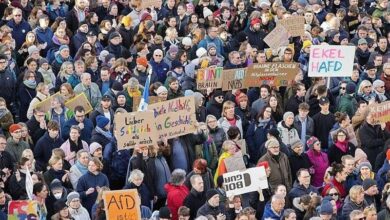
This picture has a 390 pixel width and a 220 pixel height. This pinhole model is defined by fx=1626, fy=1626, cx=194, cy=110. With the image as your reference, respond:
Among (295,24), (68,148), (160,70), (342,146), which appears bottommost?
(342,146)

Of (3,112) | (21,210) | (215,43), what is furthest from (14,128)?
(215,43)

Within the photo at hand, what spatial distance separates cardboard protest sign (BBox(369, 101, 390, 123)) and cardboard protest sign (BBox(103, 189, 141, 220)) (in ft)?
15.0

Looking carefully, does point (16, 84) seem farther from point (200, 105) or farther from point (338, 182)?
point (338, 182)

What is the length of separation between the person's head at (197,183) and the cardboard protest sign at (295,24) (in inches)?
261

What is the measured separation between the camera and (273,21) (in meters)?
26.4

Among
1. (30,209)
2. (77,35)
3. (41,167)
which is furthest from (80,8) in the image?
(30,209)

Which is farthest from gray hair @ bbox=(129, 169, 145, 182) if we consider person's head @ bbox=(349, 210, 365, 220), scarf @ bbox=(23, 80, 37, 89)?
scarf @ bbox=(23, 80, 37, 89)

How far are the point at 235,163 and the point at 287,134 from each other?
4.60ft

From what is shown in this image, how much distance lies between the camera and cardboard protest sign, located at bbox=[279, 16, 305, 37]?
82.1ft

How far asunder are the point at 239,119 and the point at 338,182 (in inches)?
79.6

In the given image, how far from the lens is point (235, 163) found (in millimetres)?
19656

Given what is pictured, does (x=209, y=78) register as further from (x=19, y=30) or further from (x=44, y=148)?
(x=19, y=30)

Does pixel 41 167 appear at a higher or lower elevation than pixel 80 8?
lower

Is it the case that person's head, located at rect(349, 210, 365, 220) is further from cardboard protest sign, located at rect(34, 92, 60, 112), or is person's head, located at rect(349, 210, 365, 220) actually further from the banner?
cardboard protest sign, located at rect(34, 92, 60, 112)
